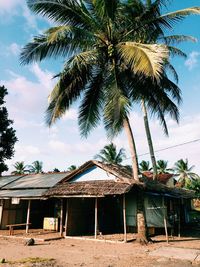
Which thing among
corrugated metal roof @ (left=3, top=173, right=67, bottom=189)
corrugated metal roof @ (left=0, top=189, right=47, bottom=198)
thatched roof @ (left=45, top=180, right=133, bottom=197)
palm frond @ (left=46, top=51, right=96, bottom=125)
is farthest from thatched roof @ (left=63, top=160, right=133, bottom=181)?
palm frond @ (left=46, top=51, right=96, bottom=125)

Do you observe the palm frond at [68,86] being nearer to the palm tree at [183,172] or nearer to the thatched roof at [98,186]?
the thatched roof at [98,186]

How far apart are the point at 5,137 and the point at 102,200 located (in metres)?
10.5

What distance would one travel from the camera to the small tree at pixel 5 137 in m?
Result: 22.5

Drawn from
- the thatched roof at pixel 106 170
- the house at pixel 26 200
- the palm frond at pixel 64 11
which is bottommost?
the house at pixel 26 200

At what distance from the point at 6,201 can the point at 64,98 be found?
29.0 feet

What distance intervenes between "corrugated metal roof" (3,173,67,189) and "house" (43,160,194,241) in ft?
6.42

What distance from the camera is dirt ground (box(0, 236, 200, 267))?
27.3 feet

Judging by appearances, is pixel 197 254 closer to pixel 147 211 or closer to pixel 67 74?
pixel 147 211

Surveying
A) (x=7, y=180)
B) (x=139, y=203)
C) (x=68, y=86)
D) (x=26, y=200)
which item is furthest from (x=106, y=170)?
(x=7, y=180)

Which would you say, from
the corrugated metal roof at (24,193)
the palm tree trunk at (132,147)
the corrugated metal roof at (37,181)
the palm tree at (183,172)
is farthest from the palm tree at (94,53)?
the palm tree at (183,172)

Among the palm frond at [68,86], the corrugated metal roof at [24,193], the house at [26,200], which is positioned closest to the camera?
the palm frond at [68,86]

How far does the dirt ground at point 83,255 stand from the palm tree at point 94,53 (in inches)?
137

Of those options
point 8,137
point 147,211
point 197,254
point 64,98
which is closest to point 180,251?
point 197,254

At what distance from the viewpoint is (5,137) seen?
75.0 feet
